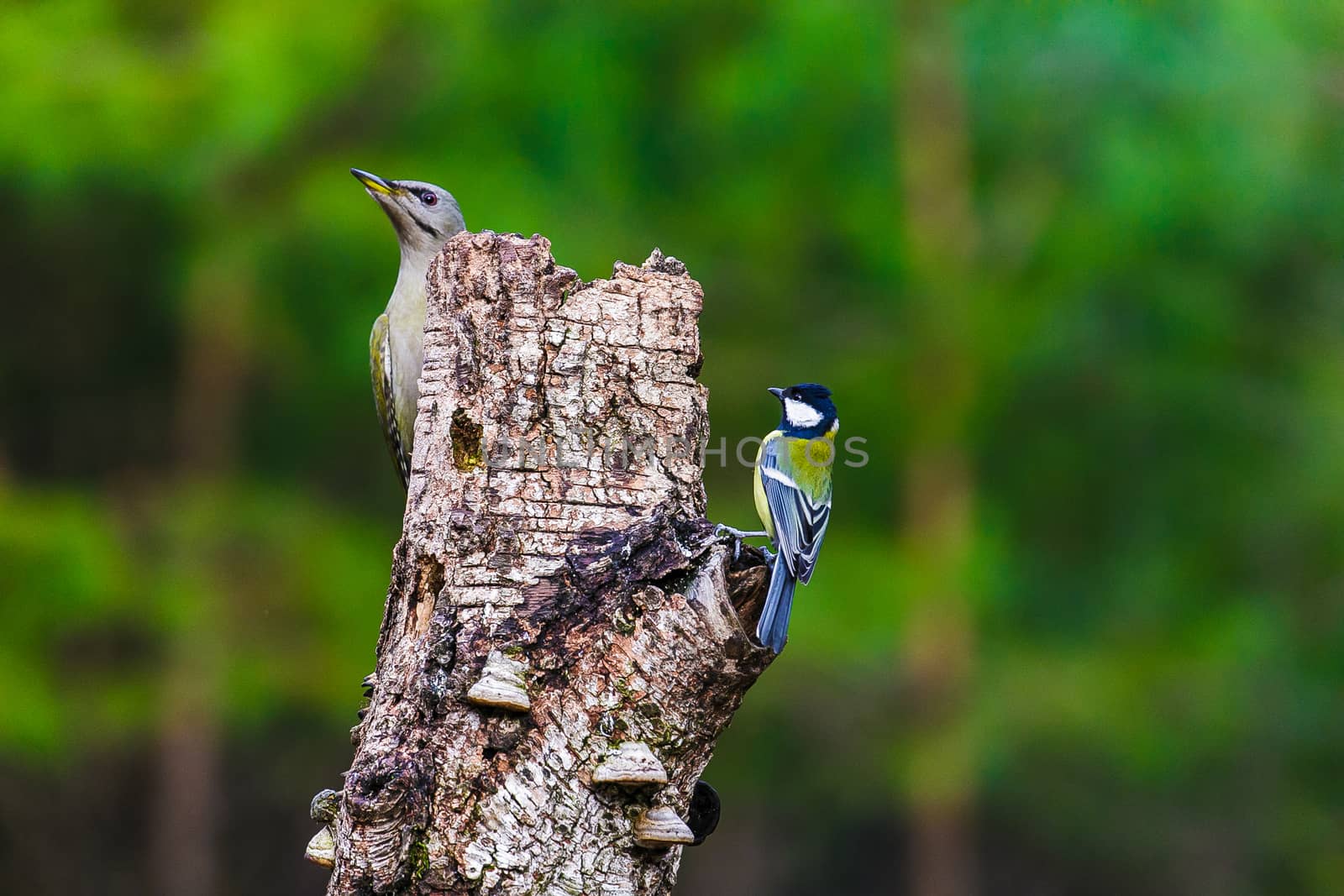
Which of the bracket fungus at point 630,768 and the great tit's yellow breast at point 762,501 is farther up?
the great tit's yellow breast at point 762,501

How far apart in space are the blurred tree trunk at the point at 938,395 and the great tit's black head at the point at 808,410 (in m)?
4.12

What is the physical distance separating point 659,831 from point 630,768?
15 cm

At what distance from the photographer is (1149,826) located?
1237 cm

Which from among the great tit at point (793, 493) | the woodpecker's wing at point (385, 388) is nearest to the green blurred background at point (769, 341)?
the woodpecker's wing at point (385, 388)

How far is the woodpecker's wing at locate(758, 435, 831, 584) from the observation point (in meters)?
3.85

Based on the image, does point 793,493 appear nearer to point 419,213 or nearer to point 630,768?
point 419,213

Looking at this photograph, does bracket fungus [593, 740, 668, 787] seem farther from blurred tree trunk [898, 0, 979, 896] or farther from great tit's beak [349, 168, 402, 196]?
blurred tree trunk [898, 0, 979, 896]

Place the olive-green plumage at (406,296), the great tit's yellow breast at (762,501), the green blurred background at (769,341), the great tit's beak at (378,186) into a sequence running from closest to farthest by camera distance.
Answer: the great tit's yellow breast at (762,501) < the olive-green plumage at (406,296) < the great tit's beak at (378,186) < the green blurred background at (769,341)

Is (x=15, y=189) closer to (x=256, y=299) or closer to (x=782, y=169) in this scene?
(x=256, y=299)

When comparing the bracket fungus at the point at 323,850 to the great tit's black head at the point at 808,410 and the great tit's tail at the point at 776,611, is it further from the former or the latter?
the great tit's black head at the point at 808,410

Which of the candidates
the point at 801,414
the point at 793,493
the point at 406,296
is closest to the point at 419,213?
the point at 406,296

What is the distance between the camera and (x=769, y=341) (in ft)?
31.0

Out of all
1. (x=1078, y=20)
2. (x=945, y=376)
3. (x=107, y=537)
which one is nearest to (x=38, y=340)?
(x=107, y=537)

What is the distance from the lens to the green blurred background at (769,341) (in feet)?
28.4
